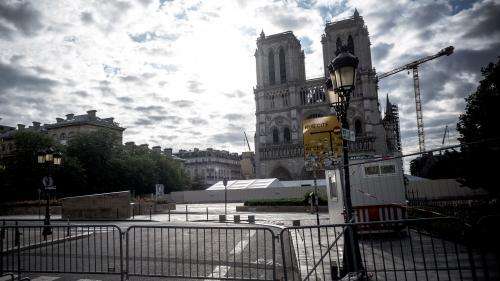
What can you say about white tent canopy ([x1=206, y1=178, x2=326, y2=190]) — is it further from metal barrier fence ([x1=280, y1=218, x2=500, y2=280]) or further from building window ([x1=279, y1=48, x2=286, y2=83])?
metal barrier fence ([x1=280, y1=218, x2=500, y2=280])

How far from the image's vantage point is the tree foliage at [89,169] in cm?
4306

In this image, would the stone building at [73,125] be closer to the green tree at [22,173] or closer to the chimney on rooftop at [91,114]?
the chimney on rooftop at [91,114]

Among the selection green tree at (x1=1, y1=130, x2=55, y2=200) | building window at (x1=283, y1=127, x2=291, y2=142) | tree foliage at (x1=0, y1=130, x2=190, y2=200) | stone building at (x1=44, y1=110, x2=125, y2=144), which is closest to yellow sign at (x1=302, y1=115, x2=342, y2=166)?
tree foliage at (x1=0, y1=130, x2=190, y2=200)

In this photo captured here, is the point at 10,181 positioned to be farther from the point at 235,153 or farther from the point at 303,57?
the point at 235,153

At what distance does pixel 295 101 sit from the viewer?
64.1 metres

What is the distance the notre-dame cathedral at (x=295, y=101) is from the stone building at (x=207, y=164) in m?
49.6

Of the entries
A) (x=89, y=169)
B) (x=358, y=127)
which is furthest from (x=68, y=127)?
(x=358, y=127)

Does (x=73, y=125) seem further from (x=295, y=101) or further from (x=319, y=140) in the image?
(x=319, y=140)

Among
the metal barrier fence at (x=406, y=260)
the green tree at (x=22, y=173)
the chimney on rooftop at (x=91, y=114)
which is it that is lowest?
the metal barrier fence at (x=406, y=260)

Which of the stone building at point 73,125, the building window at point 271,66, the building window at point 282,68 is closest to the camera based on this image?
the building window at point 282,68

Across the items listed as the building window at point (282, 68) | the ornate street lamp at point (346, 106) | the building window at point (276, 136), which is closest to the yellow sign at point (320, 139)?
the ornate street lamp at point (346, 106)

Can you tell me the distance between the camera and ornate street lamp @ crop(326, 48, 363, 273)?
20.1 feet

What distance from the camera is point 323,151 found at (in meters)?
26.3

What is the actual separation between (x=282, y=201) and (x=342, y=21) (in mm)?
43836
